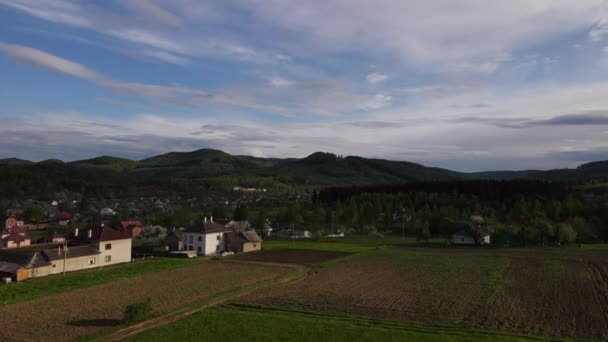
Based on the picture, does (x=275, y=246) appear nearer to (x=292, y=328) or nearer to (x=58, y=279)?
(x=58, y=279)

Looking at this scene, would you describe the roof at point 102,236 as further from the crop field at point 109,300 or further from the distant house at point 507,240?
the distant house at point 507,240

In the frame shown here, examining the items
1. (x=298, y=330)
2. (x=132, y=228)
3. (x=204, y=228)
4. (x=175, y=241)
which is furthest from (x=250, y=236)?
(x=298, y=330)

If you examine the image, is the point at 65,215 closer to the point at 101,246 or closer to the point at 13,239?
the point at 13,239

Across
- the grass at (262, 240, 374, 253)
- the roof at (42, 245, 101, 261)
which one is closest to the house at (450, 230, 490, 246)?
the grass at (262, 240, 374, 253)

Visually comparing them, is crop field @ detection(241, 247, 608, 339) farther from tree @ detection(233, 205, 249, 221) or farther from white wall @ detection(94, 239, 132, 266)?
tree @ detection(233, 205, 249, 221)

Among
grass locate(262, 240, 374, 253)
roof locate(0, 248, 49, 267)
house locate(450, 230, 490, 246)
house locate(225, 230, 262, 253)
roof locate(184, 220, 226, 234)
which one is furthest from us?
house locate(450, 230, 490, 246)
